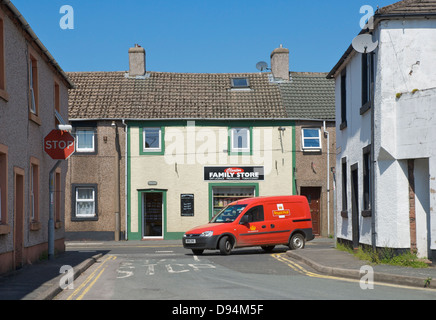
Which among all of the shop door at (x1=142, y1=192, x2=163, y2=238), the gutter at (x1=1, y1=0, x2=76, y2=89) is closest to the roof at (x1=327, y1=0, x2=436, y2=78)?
the gutter at (x1=1, y1=0, x2=76, y2=89)

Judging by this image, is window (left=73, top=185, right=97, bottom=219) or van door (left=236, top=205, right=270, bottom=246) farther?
window (left=73, top=185, right=97, bottom=219)

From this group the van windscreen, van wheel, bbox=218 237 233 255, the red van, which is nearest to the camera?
van wheel, bbox=218 237 233 255

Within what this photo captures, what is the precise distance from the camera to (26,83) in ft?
59.8

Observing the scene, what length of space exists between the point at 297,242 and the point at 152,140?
13.2 m

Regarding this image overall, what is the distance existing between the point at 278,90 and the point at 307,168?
16.2ft

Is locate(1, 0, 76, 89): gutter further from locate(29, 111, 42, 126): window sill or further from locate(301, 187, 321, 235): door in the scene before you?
locate(301, 187, 321, 235): door

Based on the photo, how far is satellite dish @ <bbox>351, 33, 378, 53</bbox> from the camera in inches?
683

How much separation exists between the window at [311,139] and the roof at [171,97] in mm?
1509

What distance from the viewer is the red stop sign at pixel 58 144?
20.5 metres

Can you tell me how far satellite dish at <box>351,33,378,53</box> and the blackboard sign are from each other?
1893cm

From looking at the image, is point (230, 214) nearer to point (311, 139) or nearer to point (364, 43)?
point (364, 43)

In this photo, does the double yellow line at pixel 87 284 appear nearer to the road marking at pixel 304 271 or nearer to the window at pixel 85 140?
the road marking at pixel 304 271

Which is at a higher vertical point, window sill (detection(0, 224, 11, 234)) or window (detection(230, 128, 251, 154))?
window (detection(230, 128, 251, 154))
